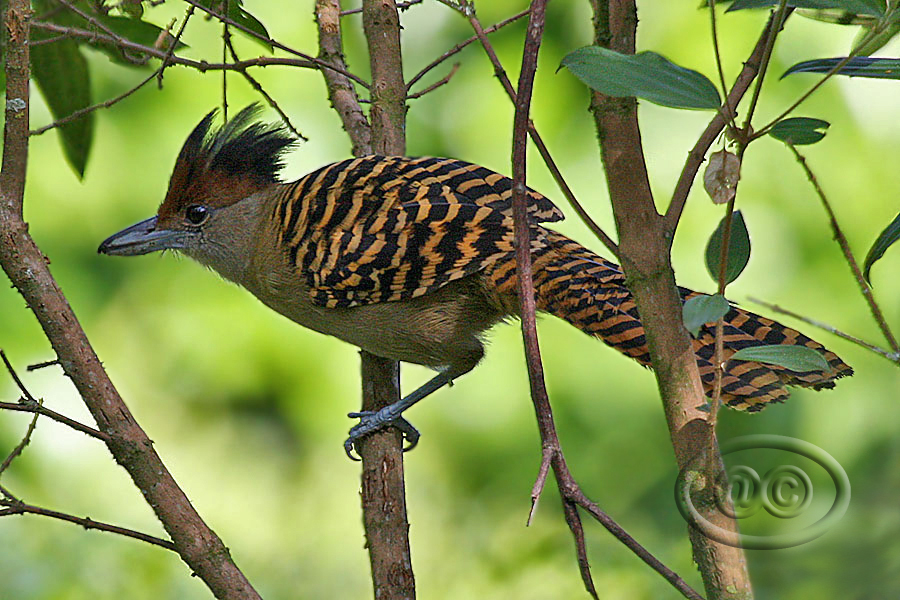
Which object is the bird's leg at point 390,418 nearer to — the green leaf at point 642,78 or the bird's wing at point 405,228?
the bird's wing at point 405,228

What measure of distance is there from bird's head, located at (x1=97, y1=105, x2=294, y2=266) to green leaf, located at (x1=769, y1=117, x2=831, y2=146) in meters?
1.79

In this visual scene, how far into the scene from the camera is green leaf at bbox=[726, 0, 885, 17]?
1.17 m

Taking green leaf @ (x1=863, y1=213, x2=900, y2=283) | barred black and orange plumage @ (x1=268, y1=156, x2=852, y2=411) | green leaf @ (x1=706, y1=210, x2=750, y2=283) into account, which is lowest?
green leaf @ (x1=863, y1=213, x2=900, y2=283)

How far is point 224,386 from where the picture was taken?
11.9 ft

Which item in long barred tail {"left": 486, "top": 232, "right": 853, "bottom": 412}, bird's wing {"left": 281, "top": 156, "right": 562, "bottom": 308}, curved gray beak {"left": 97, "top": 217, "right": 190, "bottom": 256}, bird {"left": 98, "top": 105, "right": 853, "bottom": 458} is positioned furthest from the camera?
curved gray beak {"left": 97, "top": 217, "right": 190, "bottom": 256}

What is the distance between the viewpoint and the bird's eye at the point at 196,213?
2.81m

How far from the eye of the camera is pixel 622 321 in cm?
210

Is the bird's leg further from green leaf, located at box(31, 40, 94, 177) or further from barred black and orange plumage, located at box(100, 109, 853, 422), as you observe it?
green leaf, located at box(31, 40, 94, 177)

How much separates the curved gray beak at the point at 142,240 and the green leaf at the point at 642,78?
6.24ft

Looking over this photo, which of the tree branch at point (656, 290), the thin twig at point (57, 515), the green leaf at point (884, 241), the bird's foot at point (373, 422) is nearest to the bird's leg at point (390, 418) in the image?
the bird's foot at point (373, 422)

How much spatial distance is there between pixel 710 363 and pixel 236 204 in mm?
1551

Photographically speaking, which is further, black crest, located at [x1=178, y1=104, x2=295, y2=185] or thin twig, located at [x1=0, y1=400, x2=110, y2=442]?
black crest, located at [x1=178, y1=104, x2=295, y2=185]

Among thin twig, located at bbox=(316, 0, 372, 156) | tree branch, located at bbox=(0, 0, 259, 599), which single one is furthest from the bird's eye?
tree branch, located at bbox=(0, 0, 259, 599)

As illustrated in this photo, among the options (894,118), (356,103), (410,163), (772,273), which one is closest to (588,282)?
(410,163)
